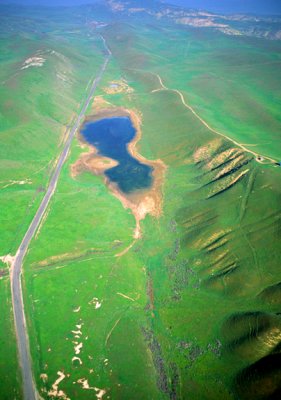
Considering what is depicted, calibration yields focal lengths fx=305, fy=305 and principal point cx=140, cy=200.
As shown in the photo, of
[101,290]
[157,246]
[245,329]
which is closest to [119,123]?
[157,246]

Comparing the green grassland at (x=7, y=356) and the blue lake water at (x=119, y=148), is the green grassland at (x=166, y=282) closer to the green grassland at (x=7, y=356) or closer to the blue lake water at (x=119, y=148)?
the green grassland at (x=7, y=356)

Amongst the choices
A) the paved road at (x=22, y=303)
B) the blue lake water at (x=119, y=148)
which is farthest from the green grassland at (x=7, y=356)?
the blue lake water at (x=119, y=148)

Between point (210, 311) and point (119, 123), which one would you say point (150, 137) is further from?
point (210, 311)

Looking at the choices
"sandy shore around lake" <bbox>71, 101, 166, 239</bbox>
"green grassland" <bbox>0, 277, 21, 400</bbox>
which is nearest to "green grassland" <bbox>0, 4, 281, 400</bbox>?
"sandy shore around lake" <bbox>71, 101, 166, 239</bbox>

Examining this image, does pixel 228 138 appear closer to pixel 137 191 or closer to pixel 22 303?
pixel 137 191

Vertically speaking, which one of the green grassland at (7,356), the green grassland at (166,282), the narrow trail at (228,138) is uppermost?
the narrow trail at (228,138)

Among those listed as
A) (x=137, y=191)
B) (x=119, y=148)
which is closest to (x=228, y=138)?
(x=137, y=191)
